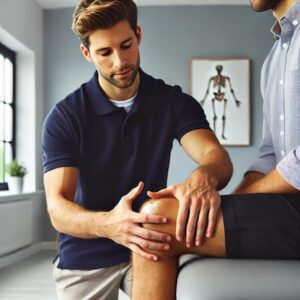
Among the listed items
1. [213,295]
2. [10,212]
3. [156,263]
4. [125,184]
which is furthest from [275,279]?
[10,212]

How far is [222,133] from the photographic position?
18.3 feet

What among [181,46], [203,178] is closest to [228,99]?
[181,46]

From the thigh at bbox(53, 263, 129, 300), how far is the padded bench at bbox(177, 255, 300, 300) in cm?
71

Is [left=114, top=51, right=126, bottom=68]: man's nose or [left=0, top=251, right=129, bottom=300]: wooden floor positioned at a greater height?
[left=114, top=51, right=126, bottom=68]: man's nose

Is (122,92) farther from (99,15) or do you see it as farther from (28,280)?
(28,280)

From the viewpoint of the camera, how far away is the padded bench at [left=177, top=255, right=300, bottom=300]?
0.82 meters

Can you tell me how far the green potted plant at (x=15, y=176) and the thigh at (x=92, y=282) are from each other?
3.53 meters

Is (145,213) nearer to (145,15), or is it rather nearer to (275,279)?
(275,279)

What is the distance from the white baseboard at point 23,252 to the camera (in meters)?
4.53

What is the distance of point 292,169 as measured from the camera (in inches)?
41.4

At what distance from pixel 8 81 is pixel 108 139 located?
419 centimetres

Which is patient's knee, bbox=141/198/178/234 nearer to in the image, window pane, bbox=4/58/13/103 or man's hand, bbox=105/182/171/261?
man's hand, bbox=105/182/171/261

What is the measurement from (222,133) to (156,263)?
4.70m

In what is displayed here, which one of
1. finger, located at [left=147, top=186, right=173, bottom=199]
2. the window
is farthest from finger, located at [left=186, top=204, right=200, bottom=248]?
the window
